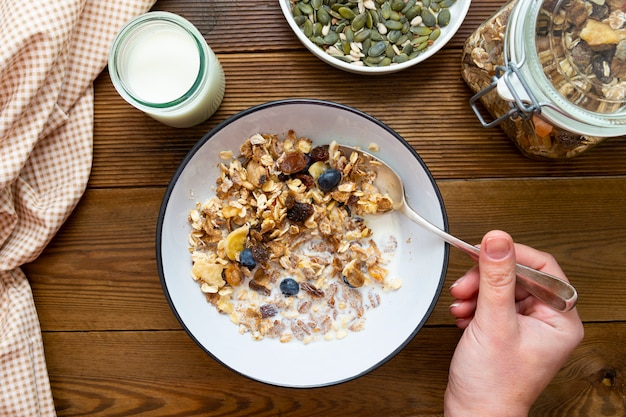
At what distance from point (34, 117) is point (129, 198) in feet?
0.58

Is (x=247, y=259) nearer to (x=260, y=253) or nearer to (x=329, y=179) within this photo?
(x=260, y=253)

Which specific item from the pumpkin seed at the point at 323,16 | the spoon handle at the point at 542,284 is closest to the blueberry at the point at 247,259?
the spoon handle at the point at 542,284

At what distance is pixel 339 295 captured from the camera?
2.78ft

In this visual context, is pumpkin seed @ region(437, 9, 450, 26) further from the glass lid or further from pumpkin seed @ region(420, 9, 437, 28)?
the glass lid

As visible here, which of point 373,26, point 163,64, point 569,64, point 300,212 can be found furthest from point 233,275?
point 569,64

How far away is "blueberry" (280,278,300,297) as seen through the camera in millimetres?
828

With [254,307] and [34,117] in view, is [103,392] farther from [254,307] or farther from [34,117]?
[34,117]

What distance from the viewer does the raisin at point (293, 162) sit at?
0.80 m

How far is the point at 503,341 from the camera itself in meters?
0.71

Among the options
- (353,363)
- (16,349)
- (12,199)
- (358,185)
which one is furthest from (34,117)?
(353,363)

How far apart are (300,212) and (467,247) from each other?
0.24m

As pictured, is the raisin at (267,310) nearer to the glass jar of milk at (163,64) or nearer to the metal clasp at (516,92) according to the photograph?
the glass jar of milk at (163,64)

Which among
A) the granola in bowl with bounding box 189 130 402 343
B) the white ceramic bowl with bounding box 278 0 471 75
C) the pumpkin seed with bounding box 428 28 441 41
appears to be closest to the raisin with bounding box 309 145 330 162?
the granola in bowl with bounding box 189 130 402 343

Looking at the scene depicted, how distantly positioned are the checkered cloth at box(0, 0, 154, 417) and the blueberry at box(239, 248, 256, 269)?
0.27 meters
